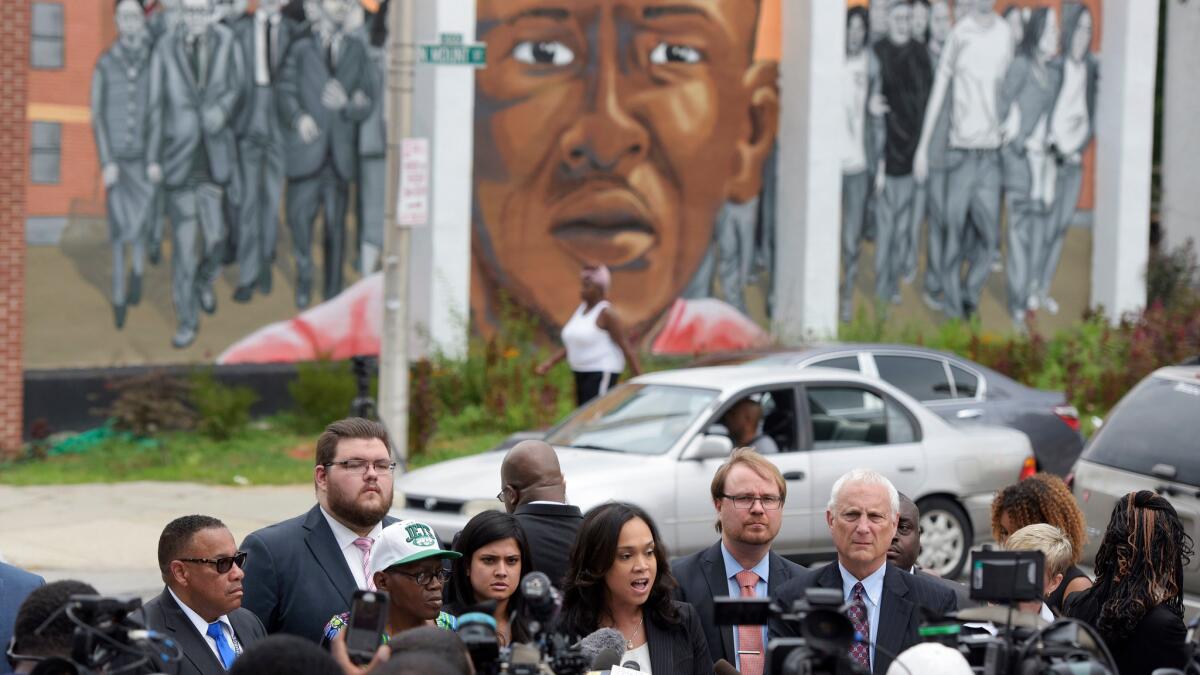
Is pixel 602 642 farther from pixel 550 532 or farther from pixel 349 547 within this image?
pixel 550 532

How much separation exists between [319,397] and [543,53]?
5.90 meters

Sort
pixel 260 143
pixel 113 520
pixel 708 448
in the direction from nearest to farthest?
pixel 708 448 < pixel 113 520 < pixel 260 143

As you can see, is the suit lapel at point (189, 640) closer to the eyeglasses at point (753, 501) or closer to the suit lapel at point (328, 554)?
the suit lapel at point (328, 554)

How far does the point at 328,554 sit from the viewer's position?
6113 millimetres

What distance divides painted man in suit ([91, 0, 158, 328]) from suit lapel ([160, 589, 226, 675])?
13104 mm

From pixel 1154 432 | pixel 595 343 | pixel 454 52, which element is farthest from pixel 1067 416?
pixel 454 52

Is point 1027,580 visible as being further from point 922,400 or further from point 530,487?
point 922,400

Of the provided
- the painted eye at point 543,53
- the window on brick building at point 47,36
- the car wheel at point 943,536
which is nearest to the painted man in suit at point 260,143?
the window on brick building at point 47,36

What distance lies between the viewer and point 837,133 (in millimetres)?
22969

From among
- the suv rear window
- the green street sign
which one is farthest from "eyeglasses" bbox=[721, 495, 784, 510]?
the green street sign

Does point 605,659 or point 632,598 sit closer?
point 605,659

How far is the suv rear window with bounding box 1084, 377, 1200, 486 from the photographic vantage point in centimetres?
932

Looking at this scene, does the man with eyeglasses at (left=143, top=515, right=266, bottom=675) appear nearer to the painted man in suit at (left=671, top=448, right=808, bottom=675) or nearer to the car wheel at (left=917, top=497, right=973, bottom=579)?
the painted man in suit at (left=671, top=448, right=808, bottom=675)

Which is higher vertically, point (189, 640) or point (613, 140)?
point (613, 140)
